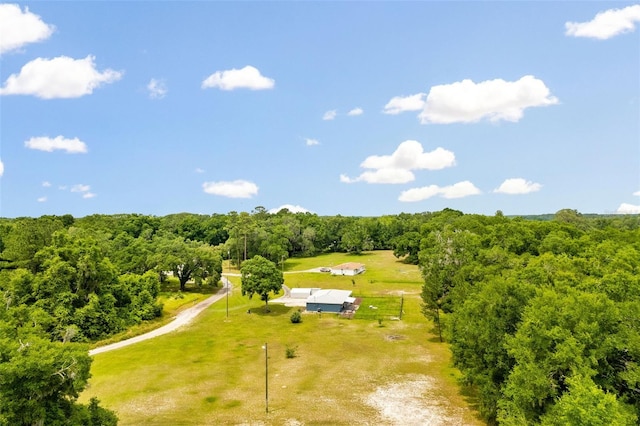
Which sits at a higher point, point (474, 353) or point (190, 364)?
point (474, 353)

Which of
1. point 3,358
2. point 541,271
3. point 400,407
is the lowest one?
point 400,407

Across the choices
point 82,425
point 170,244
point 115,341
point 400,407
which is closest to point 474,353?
point 400,407

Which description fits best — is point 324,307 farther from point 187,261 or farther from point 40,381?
point 40,381

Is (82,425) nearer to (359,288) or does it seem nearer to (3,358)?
(3,358)

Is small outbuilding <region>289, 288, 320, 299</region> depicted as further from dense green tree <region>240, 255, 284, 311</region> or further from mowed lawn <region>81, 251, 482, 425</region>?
dense green tree <region>240, 255, 284, 311</region>

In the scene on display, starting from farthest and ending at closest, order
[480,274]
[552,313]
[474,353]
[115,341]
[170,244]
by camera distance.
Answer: [170,244] → [115,341] → [480,274] → [474,353] → [552,313]
